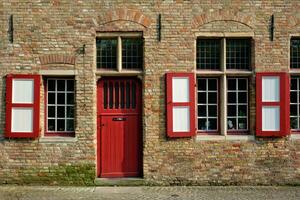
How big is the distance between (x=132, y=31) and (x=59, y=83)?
2.23 meters

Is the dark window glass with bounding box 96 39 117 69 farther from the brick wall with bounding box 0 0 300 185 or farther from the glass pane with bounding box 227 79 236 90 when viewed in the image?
the glass pane with bounding box 227 79 236 90

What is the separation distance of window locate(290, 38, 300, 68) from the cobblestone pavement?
307 centimetres

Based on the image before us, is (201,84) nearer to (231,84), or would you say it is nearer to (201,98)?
(201,98)

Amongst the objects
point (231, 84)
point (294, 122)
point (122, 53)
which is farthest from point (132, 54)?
point (294, 122)

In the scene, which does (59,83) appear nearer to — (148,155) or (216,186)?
(148,155)

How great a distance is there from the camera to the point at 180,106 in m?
11.3

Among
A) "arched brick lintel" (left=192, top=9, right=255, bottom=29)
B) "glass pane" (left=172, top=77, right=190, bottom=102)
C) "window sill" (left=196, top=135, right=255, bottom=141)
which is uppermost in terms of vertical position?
"arched brick lintel" (left=192, top=9, right=255, bottom=29)

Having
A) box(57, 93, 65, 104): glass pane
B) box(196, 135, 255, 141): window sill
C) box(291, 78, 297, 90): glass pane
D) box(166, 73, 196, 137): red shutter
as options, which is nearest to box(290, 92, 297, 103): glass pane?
box(291, 78, 297, 90): glass pane

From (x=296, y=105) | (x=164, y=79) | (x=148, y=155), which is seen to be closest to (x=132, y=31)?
(x=164, y=79)

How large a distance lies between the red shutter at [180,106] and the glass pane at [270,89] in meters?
1.75

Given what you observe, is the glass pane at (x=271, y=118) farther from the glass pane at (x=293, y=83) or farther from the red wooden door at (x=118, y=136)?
the red wooden door at (x=118, y=136)

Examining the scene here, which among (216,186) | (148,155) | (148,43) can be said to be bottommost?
(216,186)

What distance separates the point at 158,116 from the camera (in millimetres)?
11367

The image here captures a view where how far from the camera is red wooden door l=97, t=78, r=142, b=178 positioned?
11555 millimetres
